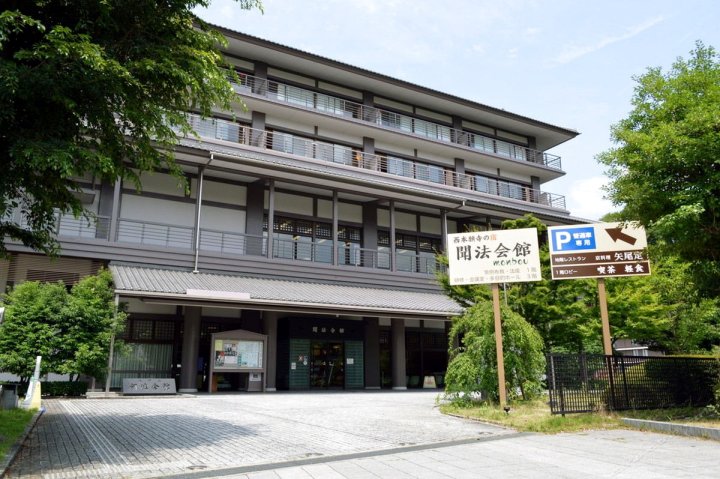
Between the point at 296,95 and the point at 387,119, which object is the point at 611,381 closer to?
the point at 296,95

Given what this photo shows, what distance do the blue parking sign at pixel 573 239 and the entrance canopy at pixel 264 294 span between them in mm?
7977

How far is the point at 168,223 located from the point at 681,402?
1720 cm

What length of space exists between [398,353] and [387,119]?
12.5 metres

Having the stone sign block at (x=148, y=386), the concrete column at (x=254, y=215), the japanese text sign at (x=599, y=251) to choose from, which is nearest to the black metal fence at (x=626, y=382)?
the japanese text sign at (x=599, y=251)

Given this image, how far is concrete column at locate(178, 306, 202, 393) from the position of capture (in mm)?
18297

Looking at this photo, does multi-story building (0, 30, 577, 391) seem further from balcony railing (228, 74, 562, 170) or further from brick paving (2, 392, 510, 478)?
brick paving (2, 392, 510, 478)

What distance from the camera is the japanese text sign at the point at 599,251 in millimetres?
12883

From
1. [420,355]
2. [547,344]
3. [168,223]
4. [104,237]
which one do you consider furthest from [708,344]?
[104,237]

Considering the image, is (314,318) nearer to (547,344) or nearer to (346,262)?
(346,262)

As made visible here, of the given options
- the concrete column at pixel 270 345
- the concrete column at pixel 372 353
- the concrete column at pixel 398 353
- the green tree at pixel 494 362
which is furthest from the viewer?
the concrete column at pixel 372 353

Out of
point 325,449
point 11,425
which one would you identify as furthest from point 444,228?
point 11,425

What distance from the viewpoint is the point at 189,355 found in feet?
60.3

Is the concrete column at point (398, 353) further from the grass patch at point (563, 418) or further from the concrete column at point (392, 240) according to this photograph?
the grass patch at point (563, 418)

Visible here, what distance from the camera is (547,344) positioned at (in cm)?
1908
